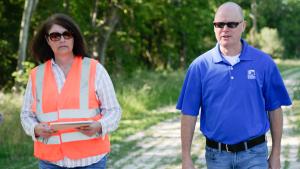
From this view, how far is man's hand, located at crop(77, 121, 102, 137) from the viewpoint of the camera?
13.7ft

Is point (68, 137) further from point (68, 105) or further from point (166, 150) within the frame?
point (166, 150)

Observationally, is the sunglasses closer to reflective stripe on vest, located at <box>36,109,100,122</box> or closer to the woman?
the woman

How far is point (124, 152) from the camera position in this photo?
454 inches

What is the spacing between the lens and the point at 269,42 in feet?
243

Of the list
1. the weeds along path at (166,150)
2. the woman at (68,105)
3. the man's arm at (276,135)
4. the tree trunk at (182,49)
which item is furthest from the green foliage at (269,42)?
the woman at (68,105)

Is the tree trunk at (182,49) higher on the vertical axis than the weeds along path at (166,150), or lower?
higher

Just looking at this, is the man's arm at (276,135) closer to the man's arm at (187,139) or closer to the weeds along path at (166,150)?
the man's arm at (187,139)

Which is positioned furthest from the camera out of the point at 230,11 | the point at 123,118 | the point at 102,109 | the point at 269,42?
the point at 269,42

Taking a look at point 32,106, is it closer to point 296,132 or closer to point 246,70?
point 246,70

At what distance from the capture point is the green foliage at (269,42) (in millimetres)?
73706

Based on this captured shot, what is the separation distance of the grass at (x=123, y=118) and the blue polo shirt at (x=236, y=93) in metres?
6.10

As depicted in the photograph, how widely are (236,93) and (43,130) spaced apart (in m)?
1.31

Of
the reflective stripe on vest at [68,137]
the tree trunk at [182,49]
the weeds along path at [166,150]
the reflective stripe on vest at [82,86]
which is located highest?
the reflective stripe on vest at [82,86]

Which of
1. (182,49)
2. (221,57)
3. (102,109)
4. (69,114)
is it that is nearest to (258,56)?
(221,57)
